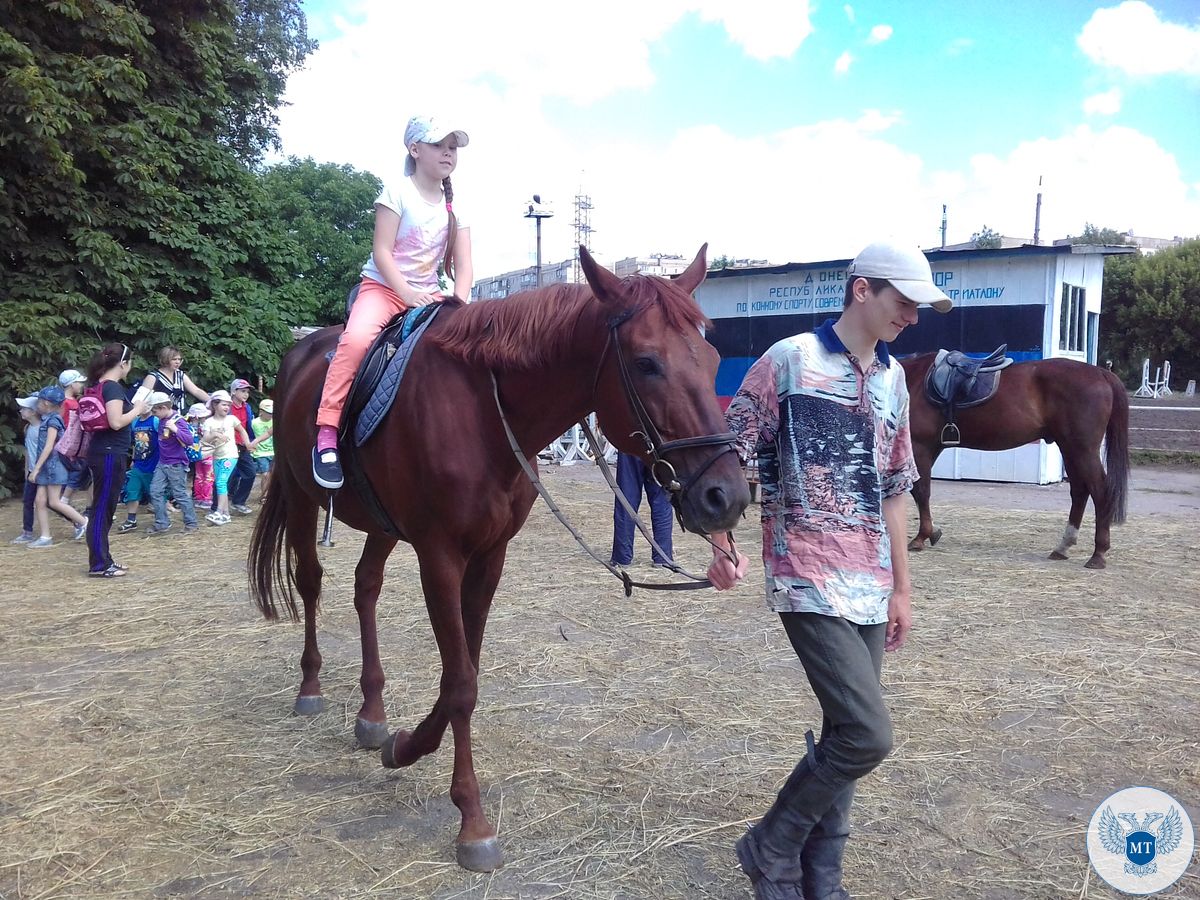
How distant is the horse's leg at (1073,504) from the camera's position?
7.61 meters

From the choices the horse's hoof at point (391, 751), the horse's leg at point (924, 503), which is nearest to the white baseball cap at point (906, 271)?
Answer: the horse's hoof at point (391, 751)

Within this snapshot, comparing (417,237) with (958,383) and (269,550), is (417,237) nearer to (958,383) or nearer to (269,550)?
(269,550)

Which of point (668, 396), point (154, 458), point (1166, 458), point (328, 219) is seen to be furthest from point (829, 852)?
point (328, 219)

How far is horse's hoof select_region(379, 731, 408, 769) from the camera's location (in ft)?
10.8

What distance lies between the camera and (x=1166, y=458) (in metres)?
16.0

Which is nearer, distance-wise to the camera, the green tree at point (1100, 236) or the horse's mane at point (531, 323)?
the horse's mane at point (531, 323)

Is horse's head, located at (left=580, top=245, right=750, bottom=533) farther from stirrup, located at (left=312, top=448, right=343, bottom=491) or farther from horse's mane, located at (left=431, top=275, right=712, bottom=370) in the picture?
stirrup, located at (left=312, top=448, right=343, bottom=491)

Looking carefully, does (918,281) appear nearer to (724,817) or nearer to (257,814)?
(724,817)

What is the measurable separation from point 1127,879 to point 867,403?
71.6 inches

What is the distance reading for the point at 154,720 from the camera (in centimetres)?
389

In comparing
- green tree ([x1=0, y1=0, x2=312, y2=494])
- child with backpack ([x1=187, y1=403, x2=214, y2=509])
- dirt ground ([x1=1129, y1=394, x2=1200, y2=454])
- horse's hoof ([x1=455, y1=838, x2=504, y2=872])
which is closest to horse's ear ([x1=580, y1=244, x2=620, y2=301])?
horse's hoof ([x1=455, y1=838, x2=504, y2=872])

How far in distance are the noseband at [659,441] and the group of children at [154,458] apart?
6.38m

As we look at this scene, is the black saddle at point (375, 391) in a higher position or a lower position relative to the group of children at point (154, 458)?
higher

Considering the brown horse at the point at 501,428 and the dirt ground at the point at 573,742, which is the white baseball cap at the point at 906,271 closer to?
the brown horse at the point at 501,428
